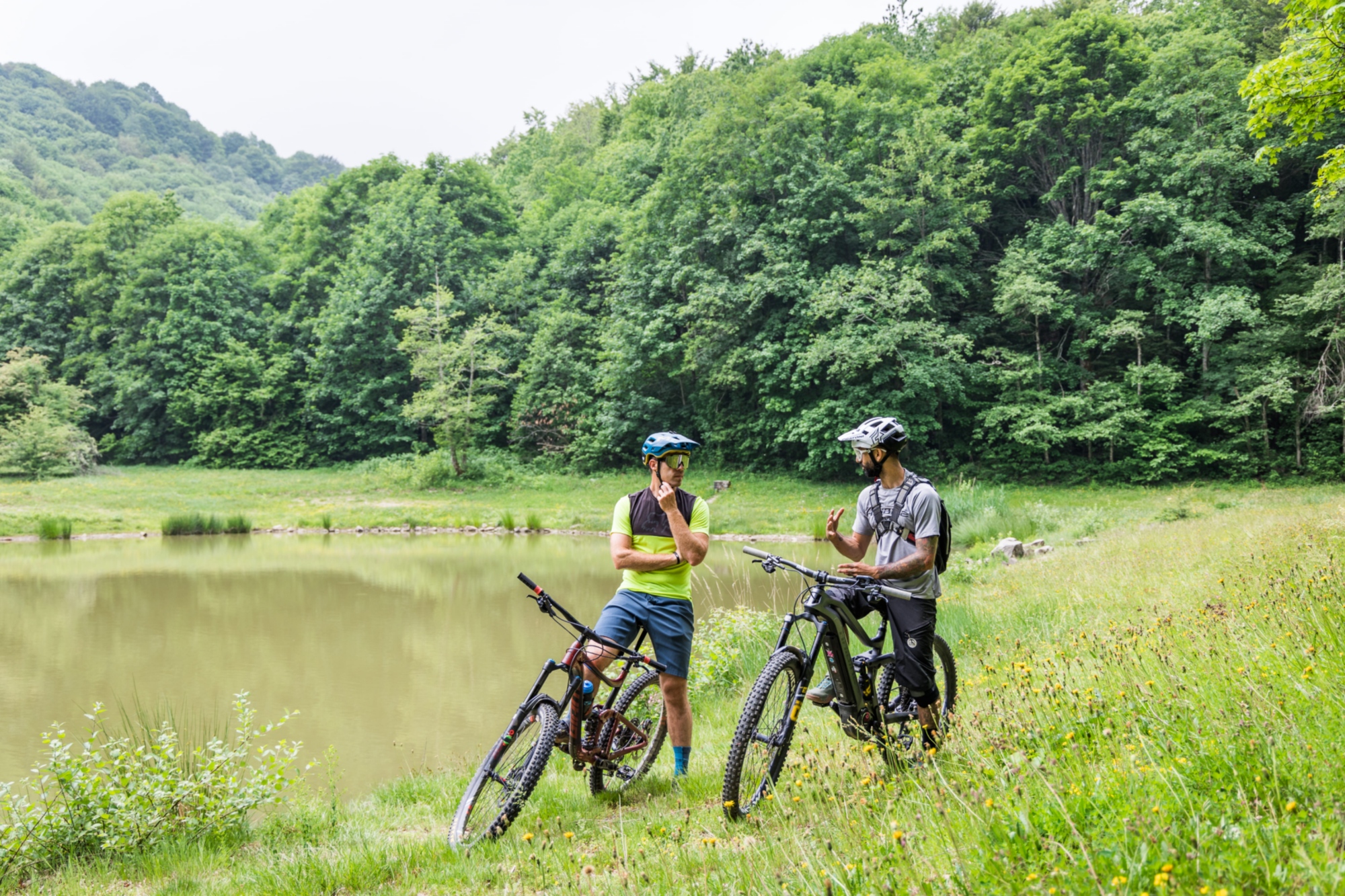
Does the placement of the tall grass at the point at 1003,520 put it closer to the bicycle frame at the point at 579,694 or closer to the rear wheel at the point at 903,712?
the rear wheel at the point at 903,712

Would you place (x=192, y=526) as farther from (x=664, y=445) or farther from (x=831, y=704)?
(x=831, y=704)

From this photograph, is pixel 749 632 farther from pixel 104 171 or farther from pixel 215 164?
pixel 215 164

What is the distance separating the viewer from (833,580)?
3783 mm

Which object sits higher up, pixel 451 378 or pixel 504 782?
pixel 451 378

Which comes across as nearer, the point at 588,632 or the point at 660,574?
the point at 588,632

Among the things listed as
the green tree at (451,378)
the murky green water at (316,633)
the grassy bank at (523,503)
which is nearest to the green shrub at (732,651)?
the murky green water at (316,633)

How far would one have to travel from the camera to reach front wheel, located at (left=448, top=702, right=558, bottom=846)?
12.3 ft

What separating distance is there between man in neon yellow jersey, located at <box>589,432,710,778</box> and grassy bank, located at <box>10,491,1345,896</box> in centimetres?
62

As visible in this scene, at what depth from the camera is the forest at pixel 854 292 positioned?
23.2m

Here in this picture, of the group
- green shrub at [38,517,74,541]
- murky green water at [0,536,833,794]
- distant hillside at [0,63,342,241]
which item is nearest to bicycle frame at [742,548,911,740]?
murky green water at [0,536,833,794]

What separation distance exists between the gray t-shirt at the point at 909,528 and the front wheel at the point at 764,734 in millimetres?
708

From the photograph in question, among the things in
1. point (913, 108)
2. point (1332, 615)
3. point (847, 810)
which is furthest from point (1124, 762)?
point (913, 108)

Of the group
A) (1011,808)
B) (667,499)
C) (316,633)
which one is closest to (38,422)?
(316,633)

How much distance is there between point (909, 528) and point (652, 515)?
1335 millimetres
